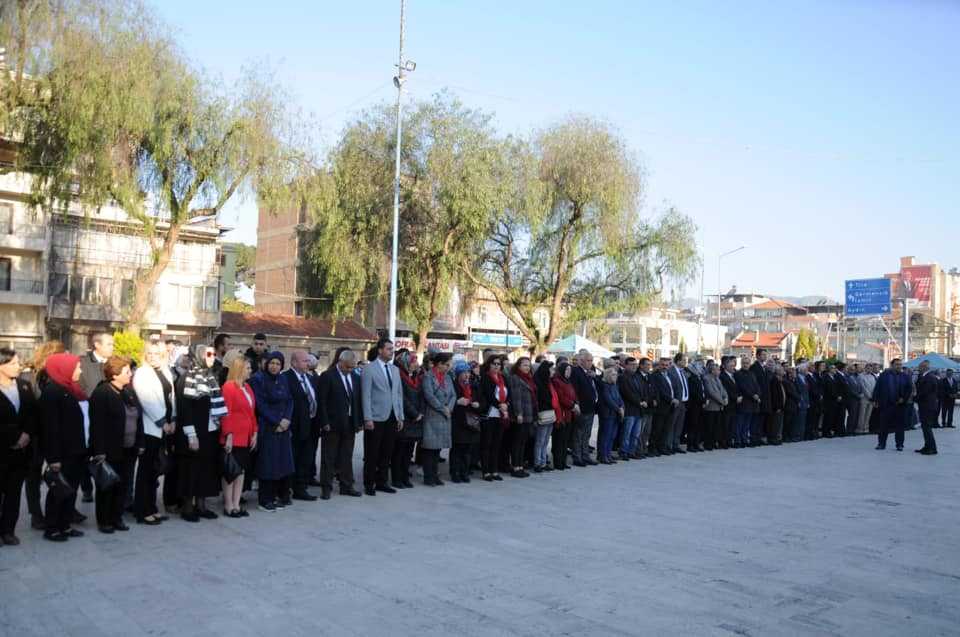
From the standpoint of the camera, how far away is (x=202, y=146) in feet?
82.4

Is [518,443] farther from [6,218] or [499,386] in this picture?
[6,218]

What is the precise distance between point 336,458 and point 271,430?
147cm

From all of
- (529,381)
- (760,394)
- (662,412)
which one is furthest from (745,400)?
(529,381)

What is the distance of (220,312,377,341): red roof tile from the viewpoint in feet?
150

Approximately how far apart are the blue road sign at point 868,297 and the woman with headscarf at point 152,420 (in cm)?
4977

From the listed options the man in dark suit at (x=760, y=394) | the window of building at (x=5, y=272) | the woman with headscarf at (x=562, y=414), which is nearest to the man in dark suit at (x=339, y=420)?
the woman with headscarf at (x=562, y=414)

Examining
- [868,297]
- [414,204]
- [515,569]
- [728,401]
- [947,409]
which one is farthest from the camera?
[868,297]

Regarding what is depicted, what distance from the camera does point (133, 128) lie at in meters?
23.5

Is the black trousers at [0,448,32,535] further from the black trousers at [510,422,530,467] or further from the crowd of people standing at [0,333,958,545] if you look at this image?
the black trousers at [510,422,530,467]

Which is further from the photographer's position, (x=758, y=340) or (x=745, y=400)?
(x=758, y=340)

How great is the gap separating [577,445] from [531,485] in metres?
2.64

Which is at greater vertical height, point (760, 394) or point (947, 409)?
point (760, 394)

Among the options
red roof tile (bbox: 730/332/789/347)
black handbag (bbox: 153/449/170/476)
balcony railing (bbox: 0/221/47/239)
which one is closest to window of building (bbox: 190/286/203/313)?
balcony railing (bbox: 0/221/47/239)

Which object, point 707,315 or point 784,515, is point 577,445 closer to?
point 784,515
